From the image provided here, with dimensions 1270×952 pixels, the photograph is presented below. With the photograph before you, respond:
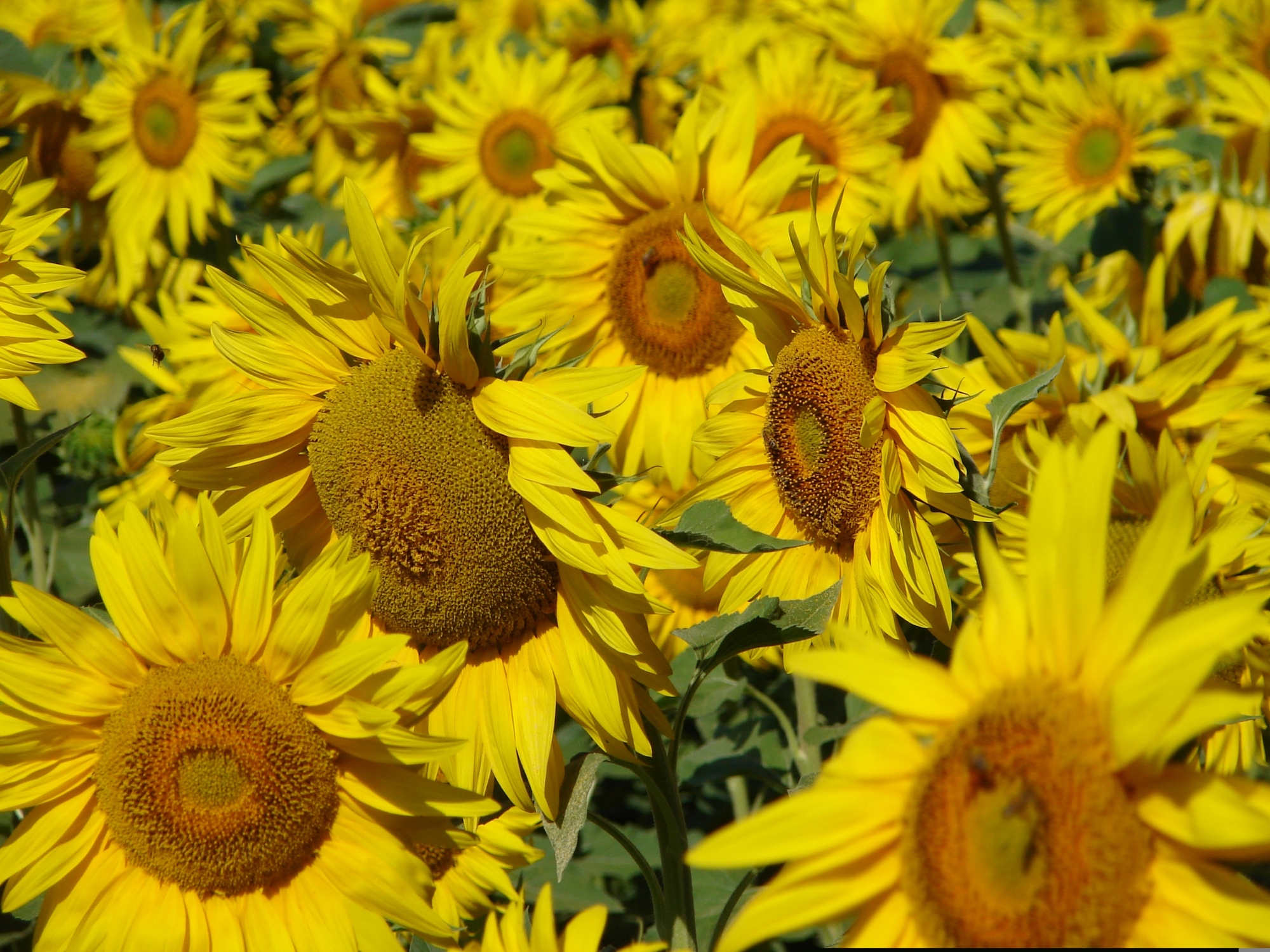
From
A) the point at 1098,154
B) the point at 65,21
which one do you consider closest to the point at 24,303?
the point at 65,21

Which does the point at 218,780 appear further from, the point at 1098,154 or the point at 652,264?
the point at 1098,154

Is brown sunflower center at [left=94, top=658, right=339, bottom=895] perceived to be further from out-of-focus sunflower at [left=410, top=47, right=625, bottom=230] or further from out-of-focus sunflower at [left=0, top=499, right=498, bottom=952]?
out-of-focus sunflower at [left=410, top=47, right=625, bottom=230]

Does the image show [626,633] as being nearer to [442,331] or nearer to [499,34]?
[442,331]

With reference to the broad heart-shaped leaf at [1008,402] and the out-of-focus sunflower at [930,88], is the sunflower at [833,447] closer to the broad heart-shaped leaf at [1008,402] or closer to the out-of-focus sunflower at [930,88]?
the broad heart-shaped leaf at [1008,402]

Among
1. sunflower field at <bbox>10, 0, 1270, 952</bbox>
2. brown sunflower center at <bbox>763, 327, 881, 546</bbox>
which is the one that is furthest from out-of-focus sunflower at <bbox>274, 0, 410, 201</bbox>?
brown sunflower center at <bbox>763, 327, 881, 546</bbox>

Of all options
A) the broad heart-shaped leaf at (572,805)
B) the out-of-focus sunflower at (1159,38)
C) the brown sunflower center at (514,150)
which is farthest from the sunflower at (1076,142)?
the broad heart-shaped leaf at (572,805)

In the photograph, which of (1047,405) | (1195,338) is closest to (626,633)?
(1047,405)
